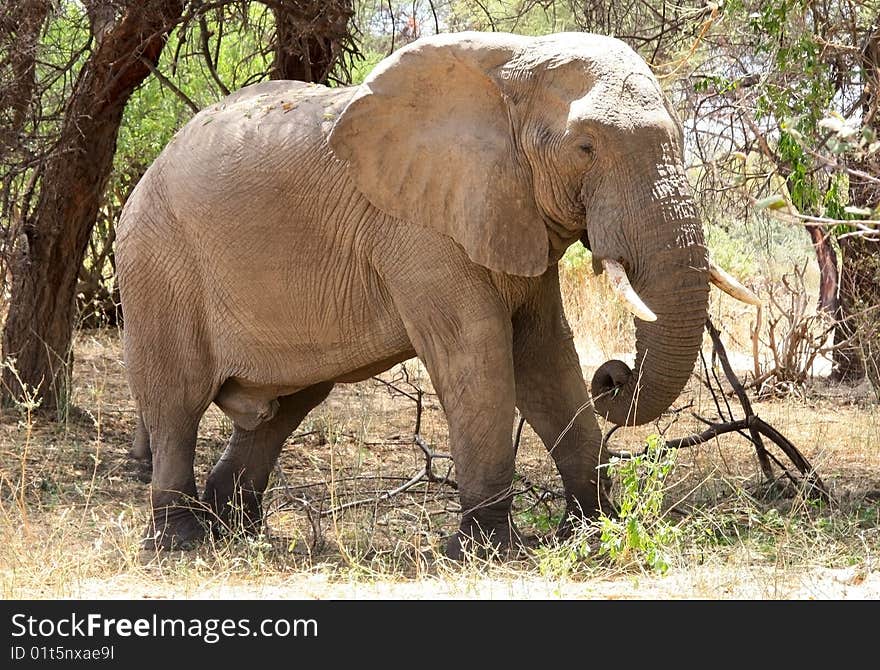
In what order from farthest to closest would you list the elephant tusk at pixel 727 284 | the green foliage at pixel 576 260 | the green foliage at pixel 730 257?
the green foliage at pixel 730 257
the green foliage at pixel 576 260
the elephant tusk at pixel 727 284

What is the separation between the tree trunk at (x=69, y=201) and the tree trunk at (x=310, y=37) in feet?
2.43

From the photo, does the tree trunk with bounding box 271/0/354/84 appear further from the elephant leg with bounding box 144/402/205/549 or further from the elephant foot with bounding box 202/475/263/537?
the elephant foot with bounding box 202/475/263/537

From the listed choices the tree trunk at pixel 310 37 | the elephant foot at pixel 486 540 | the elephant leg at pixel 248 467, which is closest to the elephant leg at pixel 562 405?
the elephant foot at pixel 486 540

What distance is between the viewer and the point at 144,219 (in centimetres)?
700

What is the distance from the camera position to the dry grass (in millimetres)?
5309

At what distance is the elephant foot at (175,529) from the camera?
690 centimetres

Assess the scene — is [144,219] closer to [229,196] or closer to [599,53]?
[229,196]

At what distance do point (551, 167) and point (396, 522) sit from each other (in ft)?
7.21

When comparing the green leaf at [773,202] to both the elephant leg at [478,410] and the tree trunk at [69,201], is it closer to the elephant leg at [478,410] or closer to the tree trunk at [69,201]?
the elephant leg at [478,410]

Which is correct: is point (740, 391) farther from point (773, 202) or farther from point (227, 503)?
point (773, 202)

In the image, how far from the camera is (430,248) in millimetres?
6164

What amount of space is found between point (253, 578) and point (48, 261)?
469 cm

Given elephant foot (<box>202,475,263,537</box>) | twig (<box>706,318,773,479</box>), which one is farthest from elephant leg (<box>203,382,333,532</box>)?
twig (<box>706,318,773,479</box>)
